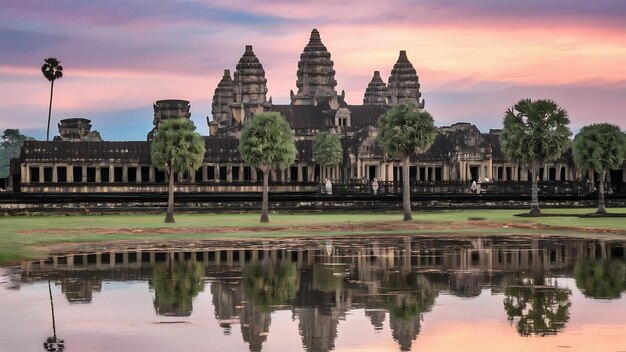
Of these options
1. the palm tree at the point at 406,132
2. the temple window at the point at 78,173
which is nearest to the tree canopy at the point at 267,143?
the palm tree at the point at 406,132

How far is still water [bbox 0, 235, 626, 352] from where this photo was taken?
19531 millimetres

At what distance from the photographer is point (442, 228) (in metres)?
54.6

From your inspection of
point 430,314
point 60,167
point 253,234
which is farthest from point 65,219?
point 60,167

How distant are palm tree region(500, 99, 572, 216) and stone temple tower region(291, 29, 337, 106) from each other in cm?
12043

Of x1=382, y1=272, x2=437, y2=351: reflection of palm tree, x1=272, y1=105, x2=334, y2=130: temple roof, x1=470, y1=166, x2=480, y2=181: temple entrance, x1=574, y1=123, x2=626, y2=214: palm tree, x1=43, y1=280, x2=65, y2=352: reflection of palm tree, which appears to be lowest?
x1=43, y1=280, x2=65, y2=352: reflection of palm tree

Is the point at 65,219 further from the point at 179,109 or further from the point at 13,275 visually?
the point at 179,109

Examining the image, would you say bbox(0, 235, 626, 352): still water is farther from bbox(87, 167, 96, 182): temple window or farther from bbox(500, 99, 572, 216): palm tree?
bbox(87, 167, 96, 182): temple window

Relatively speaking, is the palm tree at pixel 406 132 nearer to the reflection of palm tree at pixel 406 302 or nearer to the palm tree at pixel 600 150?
the palm tree at pixel 600 150

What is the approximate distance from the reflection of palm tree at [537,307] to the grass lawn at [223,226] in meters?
16.6

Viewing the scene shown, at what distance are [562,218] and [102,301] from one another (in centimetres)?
4311

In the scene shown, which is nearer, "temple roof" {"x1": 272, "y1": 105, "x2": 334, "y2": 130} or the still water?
the still water

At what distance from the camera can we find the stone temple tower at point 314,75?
193m

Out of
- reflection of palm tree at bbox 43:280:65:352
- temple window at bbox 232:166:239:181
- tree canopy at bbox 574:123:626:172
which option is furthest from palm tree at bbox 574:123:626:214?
temple window at bbox 232:166:239:181

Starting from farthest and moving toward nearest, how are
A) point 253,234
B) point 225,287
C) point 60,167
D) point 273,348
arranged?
point 60,167, point 253,234, point 225,287, point 273,348
